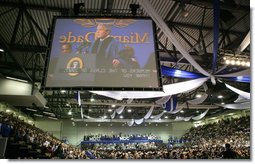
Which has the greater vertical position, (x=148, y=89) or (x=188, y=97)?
(x=188, y=97)

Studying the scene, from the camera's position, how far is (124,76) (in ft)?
17.0

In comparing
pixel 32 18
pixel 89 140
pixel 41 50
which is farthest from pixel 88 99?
pixel 32 18

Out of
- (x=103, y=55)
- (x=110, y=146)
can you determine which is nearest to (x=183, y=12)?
(x=103, y=55)

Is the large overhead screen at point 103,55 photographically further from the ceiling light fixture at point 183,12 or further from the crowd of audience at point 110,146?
the crowd of audience at point 110,146

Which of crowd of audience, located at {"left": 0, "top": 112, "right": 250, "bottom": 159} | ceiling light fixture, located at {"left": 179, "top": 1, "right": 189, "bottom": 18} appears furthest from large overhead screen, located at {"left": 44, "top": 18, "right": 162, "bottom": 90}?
crowd of audience, located at {"left": 0, "top": 112, "right": 250, "bottom": 159}

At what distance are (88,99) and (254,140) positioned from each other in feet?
60.8

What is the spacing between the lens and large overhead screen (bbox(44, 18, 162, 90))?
16.9 ft

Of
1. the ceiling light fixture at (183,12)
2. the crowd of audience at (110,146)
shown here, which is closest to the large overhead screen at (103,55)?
the ceiling light fixture at (183,12)

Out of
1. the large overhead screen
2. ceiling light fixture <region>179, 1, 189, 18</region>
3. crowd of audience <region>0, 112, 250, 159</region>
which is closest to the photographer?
the large overhead screen

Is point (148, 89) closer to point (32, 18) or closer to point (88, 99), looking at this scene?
point (32, 18)

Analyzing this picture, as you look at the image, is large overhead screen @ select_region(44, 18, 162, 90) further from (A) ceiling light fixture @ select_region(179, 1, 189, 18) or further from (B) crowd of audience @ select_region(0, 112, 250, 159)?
(B) crowd of audience @ select_region(0, 112, 250, 159)

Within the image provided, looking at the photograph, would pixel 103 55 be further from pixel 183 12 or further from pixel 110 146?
pixel 110 146

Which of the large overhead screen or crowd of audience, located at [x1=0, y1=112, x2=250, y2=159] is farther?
crowd of audience, located at [x1=0, y1=112, x2=250, y2=159]

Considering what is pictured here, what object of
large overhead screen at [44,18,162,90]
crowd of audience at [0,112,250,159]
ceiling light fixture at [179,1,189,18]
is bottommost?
crowd of audience at [0,112,250,159]
